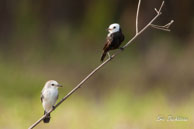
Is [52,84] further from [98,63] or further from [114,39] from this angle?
[98,63]

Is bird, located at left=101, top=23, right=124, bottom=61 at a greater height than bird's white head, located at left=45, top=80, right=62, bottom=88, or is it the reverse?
bird, located at left=101, top=23, right=124, bottom=61

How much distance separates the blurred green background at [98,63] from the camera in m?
8.03

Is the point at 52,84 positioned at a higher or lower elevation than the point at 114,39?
lower


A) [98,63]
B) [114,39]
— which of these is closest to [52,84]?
[114,39]

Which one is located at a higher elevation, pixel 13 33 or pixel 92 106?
pixel 13 33

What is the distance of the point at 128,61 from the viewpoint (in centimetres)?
1059

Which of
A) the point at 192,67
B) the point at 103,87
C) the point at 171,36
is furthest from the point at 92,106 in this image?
the point at 171,36

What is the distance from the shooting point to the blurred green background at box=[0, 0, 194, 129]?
8031 mm

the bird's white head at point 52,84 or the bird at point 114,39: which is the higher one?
the bird at point 114,39

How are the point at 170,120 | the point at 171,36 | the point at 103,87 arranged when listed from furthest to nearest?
1. the point at 171,36
2. the point at 103,87
3. the point at 170,120

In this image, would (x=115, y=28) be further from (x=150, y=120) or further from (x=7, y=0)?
(x=7, y=0)

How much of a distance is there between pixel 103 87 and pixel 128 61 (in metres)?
1.20

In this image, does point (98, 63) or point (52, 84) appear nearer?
point (52, 84)

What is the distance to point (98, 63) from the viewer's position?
10.2 meters
